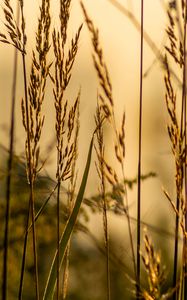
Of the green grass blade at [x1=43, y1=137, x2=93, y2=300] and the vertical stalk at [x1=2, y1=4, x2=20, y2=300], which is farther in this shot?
the vertical stalk at [x1=2, y1=4, x2=20, y2=300]

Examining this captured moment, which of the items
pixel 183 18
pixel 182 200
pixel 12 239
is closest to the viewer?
pixel 182 200

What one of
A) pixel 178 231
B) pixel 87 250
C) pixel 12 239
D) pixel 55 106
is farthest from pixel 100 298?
pixel 55 106

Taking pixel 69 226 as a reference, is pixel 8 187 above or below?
above

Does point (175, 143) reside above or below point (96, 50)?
below

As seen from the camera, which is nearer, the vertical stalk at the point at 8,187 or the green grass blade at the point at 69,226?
the green grass blade at the point at 69,226

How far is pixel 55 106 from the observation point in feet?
4.67

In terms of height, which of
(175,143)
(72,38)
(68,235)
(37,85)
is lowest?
(68,235)

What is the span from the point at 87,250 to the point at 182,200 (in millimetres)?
2588

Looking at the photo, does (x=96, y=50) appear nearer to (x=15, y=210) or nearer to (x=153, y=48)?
(x=153, y=48)

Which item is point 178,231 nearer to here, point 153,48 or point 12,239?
point 153,48

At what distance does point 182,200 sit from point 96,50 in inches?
13.9

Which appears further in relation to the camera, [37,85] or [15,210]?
[15,210]

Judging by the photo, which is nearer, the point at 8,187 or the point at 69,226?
the point at 69,226

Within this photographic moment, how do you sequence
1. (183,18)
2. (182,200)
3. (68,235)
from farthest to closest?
(183,18) < (68,235) < (182,200)
